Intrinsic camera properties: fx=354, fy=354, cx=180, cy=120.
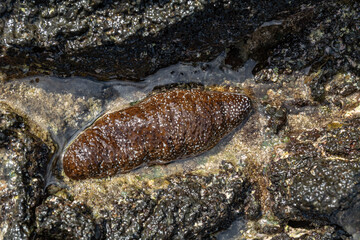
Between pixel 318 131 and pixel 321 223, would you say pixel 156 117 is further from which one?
pixel 321 223

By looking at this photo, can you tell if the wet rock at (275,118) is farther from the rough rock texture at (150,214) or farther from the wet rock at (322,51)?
the rough rock texture at (150,214)

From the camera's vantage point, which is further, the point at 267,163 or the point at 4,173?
the point at 267,163

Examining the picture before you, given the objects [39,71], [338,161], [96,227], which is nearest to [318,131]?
[338,161]

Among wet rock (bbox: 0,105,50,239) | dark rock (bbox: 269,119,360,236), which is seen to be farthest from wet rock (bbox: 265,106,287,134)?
wet rock (bbox: 0,105,50,239)

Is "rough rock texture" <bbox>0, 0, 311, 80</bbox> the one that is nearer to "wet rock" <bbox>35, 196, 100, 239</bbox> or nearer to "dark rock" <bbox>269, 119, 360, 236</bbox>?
"dark rock" <bbox>269, 119, 360, 236</bbox>

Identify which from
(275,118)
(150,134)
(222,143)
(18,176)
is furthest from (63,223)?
(275,118)

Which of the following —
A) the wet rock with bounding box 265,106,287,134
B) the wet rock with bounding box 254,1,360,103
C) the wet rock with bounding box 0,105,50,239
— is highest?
the wet rock with bounding box 254,1,360,103
